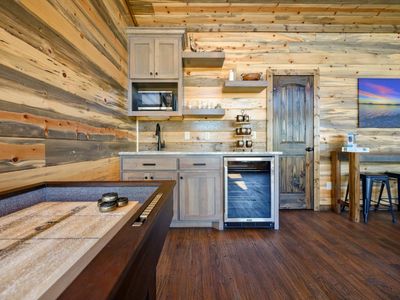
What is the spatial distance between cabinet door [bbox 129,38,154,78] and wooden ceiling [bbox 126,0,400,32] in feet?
Result: 1.56

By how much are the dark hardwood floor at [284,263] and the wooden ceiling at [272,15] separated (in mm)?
2963

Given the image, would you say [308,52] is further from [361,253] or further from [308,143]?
[361,253]

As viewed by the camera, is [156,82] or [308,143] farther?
[308,143]

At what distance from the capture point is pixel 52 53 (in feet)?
4.28

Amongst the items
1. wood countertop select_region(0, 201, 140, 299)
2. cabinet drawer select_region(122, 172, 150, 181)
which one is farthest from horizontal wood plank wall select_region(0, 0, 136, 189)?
wood countertop select_region(0, 201, 140, 299)

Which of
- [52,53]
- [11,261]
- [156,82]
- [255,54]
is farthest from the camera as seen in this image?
[255,54]

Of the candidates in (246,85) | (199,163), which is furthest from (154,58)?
(199,163)

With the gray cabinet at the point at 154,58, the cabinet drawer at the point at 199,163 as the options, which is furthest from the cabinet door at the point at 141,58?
the cabinet drawer at the point at 199,163

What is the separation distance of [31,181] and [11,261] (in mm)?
807

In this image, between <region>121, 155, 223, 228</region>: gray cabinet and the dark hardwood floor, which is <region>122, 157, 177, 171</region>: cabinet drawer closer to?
<region>121, 155, 223, 228</region>: gray cabinet

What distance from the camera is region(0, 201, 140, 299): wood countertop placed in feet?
1.38

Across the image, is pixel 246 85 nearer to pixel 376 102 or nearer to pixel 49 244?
pixel 376 102

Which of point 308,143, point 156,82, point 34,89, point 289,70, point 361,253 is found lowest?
point 361,253

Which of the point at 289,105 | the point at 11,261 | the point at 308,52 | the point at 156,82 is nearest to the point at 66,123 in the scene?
the point at 11,261
